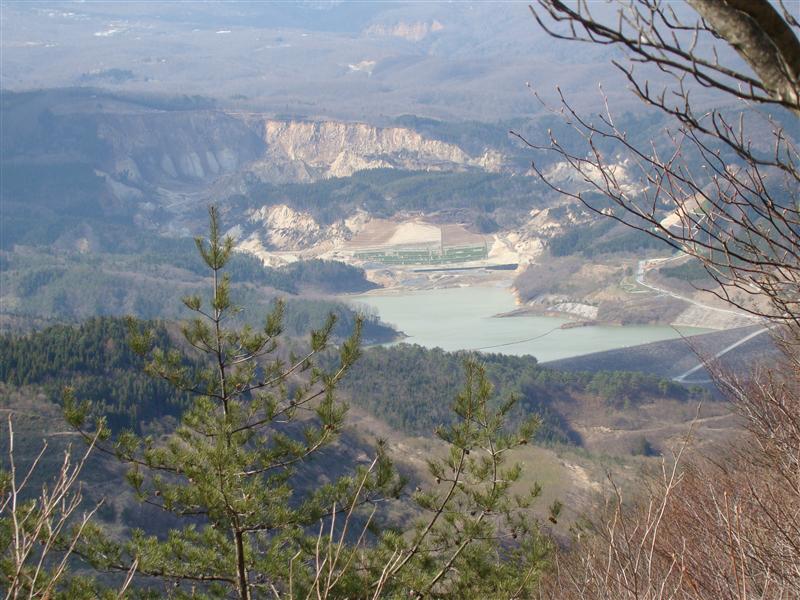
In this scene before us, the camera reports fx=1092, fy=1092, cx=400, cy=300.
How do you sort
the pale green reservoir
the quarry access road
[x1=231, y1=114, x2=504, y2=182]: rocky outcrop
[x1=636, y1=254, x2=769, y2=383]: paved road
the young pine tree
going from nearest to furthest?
1. the young pine tree
2. [x1=636, y1=254, x2=769, y2=383]: paved road
3. the pale green reservoir
4. the quarry access road
5. [x1=231, y1=114, x2=504, y2=182]: rocky outcrop

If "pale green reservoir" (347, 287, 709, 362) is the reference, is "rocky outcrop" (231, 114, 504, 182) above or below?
above

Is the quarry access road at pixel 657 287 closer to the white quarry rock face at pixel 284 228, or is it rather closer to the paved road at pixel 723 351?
the paved road at pixel 723 351

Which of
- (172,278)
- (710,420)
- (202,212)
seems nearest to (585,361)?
(710,420)

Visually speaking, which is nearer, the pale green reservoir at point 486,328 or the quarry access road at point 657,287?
the pale green reservoir at point 486,328

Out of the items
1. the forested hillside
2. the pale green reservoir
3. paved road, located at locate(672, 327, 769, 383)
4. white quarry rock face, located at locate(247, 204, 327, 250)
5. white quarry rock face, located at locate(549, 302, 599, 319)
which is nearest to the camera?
the forested hillside

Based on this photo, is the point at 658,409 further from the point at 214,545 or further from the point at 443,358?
the point at 214,545

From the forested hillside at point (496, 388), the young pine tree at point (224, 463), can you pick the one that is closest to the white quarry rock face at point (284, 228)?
the forested hillside at point (496, 388)

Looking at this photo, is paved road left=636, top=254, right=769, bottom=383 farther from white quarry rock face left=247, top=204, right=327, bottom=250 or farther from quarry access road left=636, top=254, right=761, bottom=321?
white quarry rock face left=247, top=204, right=327, bottom=250

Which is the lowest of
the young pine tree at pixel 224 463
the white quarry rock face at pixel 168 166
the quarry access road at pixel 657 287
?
the quarry access road at pixel 657 287

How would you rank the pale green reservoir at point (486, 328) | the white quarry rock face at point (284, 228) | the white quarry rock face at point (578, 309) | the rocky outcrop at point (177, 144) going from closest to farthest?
the pale green reservoir at point (486, 328) < the white quarry rock face at point (578, 309) < the white quarry rock face at point (284, 228) < the rocky outcrop at point (177, 144)

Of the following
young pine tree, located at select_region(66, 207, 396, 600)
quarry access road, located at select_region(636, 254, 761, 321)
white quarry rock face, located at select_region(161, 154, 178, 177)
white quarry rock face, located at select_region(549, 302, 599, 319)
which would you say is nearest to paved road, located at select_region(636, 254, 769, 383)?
quarry access road, located at select_region(636, 254, 761, 321)

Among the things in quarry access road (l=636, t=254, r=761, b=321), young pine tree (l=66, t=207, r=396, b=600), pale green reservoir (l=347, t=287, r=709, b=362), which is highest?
young pine tree (l=66, t=207, r=396, b=600)
